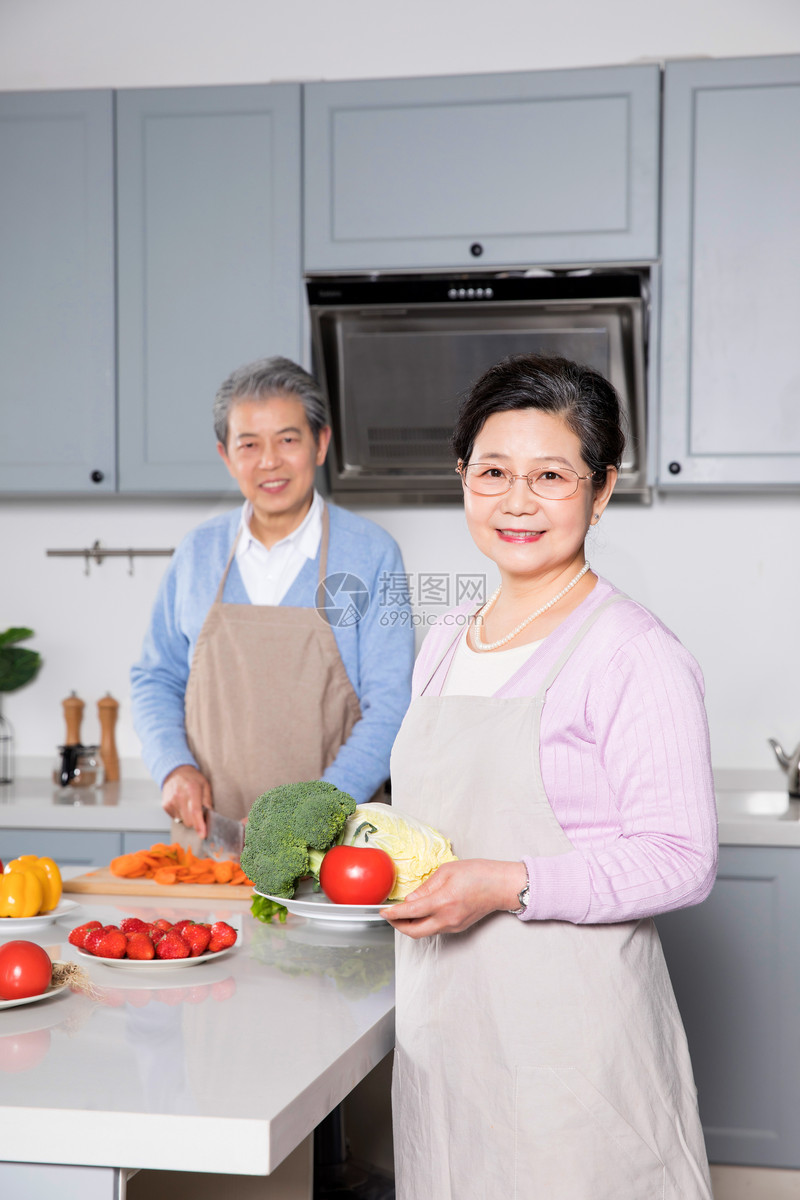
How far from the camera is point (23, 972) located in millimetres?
1213

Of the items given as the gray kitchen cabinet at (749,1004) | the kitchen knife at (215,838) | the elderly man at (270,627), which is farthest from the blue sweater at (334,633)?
the gray kitchen cabinet at (749,1004)

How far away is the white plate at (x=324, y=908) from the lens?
1291 millimetres

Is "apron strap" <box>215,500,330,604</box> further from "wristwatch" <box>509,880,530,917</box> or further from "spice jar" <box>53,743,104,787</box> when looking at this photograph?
"wristwatch" <box>509,880,530,917</box>

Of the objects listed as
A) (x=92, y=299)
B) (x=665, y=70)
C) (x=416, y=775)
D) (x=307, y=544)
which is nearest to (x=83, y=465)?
(x=92, y=299)

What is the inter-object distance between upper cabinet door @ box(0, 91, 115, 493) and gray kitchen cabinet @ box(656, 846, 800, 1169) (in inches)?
71.3

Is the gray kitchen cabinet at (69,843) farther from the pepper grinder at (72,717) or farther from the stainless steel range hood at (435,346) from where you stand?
the stainless steel range hood at (435,346)

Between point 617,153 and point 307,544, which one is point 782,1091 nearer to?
point 307,544

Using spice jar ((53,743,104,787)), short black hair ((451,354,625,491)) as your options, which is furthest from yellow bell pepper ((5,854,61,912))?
spice jar ((53,743,104,787))

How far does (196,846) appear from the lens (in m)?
2.20

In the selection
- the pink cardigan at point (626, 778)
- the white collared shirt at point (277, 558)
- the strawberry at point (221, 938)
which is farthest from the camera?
the white collared shirt at point (277, 558)

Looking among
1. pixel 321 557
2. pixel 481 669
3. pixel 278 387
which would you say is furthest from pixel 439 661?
pixel 278 387

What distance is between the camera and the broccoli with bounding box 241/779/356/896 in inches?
50.0

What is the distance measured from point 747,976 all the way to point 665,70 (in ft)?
6.87

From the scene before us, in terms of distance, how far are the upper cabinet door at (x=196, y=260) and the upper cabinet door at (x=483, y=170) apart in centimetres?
9
